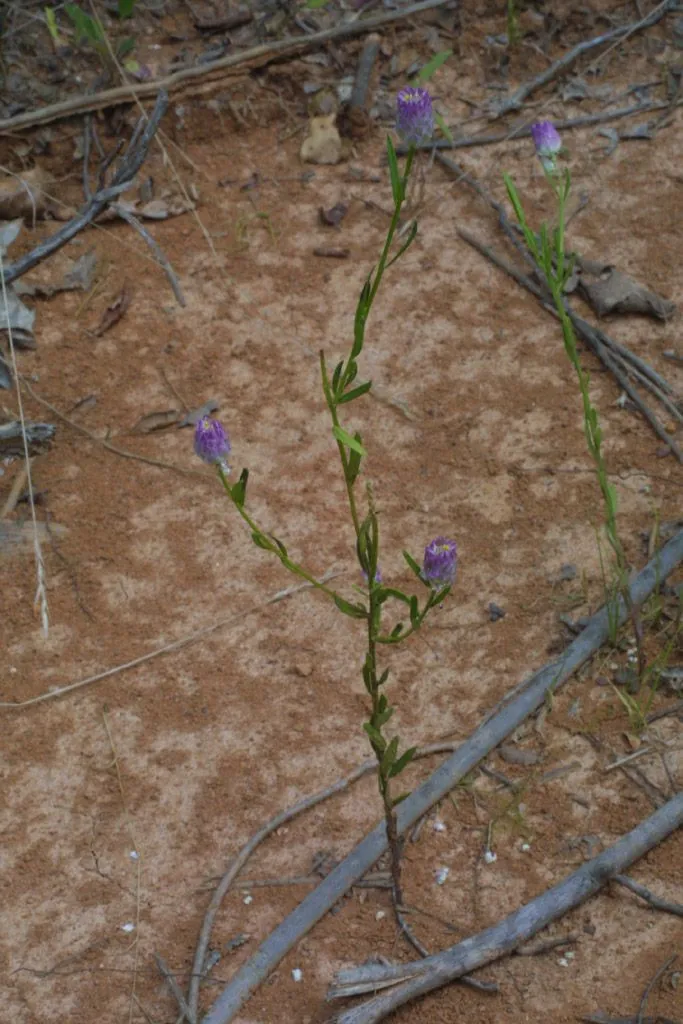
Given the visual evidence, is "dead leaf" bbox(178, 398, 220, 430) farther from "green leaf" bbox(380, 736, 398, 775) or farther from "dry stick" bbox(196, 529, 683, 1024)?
"green leaf" bbox(380, 736, 398, 775)

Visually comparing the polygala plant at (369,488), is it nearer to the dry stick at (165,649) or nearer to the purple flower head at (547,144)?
the purple flower head at (547,144)

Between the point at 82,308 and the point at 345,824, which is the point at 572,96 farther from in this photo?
the point at 345,824

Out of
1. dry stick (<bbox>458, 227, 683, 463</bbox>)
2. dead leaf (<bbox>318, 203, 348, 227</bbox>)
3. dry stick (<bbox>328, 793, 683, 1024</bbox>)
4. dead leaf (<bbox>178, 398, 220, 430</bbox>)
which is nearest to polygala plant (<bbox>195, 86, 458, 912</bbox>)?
dry stick (<bbox>328, 793, 683, 1024</bbox>)

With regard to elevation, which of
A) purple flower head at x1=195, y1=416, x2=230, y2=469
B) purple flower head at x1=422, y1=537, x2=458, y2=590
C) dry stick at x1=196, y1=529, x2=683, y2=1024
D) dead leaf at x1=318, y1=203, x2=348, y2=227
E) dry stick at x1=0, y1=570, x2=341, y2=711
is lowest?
dry stick at x1=0, y1=570, x2=341, y2=711

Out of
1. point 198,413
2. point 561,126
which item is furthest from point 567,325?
point 561,126

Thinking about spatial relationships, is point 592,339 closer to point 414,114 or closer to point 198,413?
point 198,413

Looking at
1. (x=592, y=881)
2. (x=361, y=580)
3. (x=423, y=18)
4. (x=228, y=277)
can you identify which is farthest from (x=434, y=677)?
(x=423, y=18)

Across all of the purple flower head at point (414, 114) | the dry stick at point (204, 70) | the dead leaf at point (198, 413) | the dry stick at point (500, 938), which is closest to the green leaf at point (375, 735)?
the dry stick at point (500, 938)
